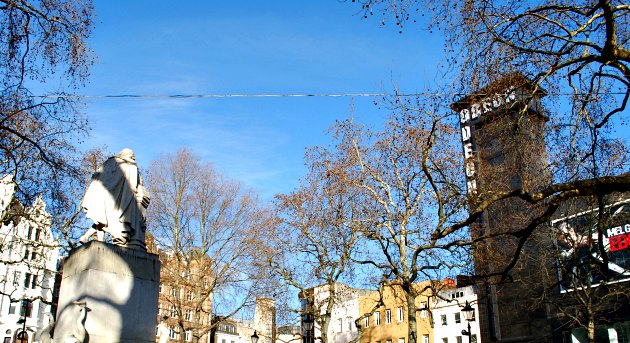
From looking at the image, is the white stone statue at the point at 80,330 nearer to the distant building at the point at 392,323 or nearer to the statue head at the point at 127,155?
the statue head at the point at 127,155

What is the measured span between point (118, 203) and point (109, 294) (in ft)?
5.64

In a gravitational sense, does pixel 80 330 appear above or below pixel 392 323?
below

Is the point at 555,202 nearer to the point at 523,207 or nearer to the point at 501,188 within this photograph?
the point at 501,188

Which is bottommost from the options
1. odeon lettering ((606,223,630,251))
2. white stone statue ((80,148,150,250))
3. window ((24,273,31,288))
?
white stone statue ((80,148,150,250))

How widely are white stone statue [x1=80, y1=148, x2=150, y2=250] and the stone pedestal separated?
0.42m

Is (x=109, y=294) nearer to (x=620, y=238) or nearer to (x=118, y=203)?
(x=118, y=203)

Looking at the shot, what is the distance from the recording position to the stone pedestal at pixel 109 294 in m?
10.1

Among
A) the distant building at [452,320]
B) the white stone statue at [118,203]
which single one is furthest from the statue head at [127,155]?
the distant building at [452,320]

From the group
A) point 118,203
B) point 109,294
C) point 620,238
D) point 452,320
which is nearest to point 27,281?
point 452,320

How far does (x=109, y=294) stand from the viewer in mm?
10398

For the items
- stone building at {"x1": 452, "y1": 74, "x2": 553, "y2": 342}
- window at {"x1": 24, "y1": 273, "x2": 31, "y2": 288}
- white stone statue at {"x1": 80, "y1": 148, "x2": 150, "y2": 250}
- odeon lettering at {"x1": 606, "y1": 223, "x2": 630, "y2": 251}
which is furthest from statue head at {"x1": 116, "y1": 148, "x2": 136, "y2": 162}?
window at {"x1": 24, "y1": 273, "x2": 31, "y2": 288}

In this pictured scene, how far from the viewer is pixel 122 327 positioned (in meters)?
10.4

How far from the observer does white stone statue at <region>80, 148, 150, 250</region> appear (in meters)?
11.1

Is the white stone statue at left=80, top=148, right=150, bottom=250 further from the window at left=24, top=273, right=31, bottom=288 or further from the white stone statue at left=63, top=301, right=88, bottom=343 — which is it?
the window at left=24, top=273, right=31, bottom=288
